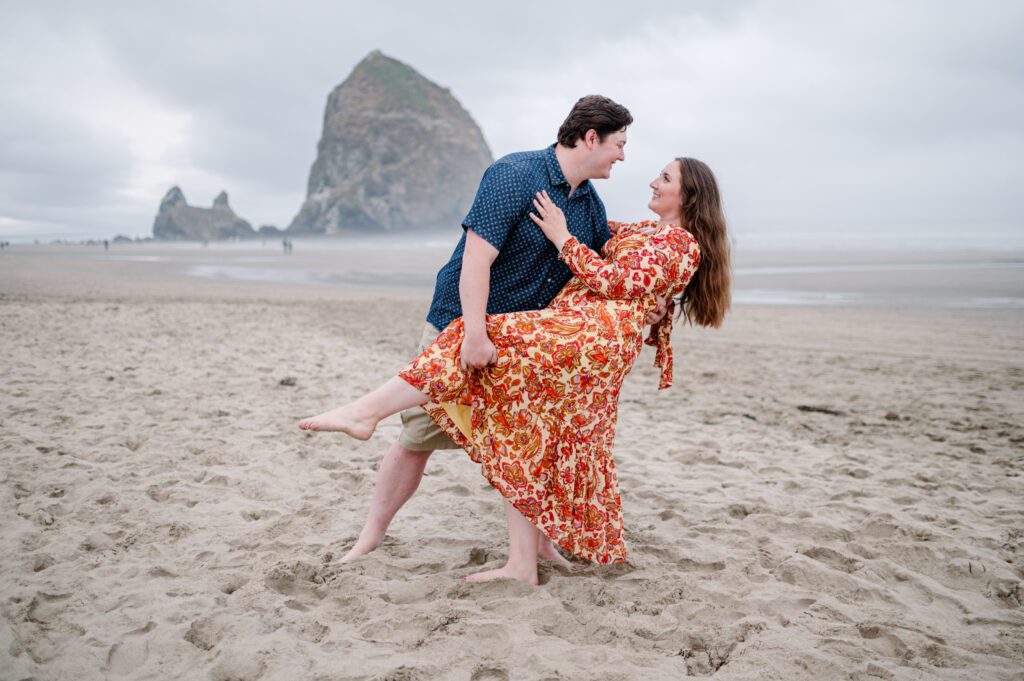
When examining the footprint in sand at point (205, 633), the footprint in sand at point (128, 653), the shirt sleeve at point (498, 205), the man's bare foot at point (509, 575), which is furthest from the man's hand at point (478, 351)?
the footprint in sand at point (128, 653)

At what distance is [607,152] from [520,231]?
1.53 feet

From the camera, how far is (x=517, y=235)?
8.89 feet

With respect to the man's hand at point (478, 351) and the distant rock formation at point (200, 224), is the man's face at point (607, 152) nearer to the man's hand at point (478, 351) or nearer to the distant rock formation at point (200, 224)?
the man's hand at point (478, 351)

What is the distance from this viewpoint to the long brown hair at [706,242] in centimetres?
292

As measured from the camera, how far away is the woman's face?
9.62ft

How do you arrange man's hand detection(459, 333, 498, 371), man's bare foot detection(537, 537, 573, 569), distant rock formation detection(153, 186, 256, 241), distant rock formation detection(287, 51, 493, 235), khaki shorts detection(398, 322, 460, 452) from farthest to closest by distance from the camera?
distant rock formation detection(153, 186, 256, 241) → distant rock formation detection(287, 51, 493, 235) → man's bare foot detection(537, 537, 573, 569) → khaki shorts detection(398, 322, 460, 452) → man's hand detection(459, 333, 498, 371)

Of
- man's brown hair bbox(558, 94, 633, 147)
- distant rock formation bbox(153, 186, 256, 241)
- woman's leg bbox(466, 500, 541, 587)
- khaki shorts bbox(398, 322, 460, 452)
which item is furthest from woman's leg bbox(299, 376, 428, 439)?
distant rock formation bbox(153, 186, 256, 241)

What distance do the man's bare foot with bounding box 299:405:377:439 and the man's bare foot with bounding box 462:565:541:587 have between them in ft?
2.60

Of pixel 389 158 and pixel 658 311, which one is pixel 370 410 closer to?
pixel 658 311

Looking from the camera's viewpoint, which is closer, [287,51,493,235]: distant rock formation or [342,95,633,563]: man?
[342,95,633,563]: man

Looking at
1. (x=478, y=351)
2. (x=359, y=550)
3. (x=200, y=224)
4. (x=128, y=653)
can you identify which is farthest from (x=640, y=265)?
(x=200, y=224)

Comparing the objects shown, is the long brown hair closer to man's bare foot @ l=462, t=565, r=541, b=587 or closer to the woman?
the woman

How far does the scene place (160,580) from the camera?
2.84m

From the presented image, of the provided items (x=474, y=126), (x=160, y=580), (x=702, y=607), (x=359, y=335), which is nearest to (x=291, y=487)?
(x=160, y=580)
